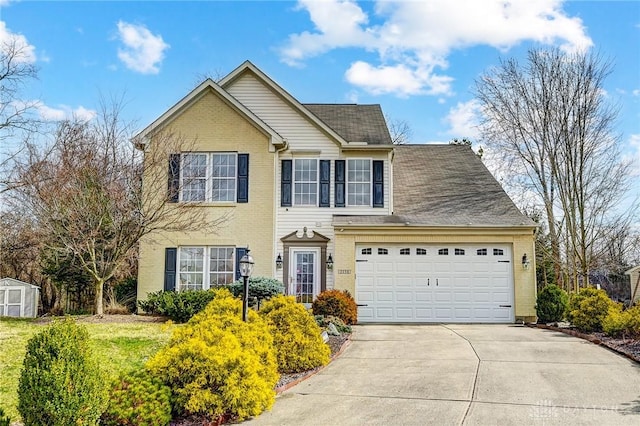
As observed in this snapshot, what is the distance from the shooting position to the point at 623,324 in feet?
39.4

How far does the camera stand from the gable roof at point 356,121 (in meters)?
18.7

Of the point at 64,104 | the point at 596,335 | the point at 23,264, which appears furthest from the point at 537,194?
the point at 23,264

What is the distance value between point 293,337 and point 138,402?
11.9ft

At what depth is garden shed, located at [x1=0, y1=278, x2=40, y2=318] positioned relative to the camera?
1717cm

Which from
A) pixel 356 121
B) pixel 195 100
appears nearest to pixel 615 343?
pixel 356 121

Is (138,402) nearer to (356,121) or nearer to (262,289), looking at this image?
(262,289)

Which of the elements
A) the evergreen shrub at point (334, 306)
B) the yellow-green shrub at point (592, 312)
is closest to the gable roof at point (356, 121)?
the evergreen shrub at point (334, 306)

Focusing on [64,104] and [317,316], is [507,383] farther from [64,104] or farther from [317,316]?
[64,104]

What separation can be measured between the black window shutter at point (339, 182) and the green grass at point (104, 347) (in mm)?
7607

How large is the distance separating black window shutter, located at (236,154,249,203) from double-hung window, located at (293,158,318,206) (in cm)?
165

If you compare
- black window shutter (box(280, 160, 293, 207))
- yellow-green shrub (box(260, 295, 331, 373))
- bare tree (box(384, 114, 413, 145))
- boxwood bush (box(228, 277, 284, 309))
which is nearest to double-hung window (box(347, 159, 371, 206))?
black window shutter (box(280, 160, 293, 207))

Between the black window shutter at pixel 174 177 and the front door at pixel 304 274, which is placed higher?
the black window shutter at pixel 174 177

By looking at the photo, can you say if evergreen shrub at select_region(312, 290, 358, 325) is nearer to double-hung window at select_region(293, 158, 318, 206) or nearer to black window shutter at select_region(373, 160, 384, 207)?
double-hung window at select_region(293, 158, 318, 206)

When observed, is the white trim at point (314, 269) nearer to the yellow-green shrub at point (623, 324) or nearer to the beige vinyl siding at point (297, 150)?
the beige vinyl siding at point (297, 150)
